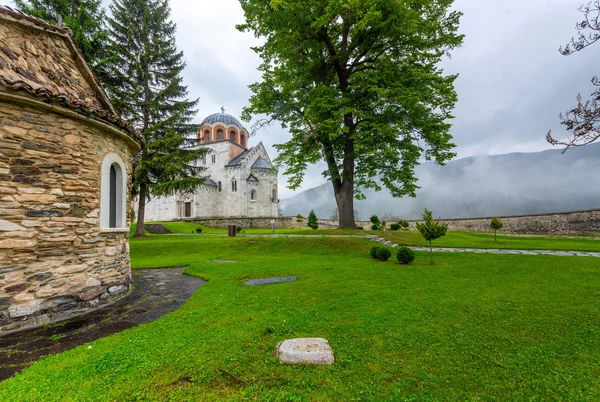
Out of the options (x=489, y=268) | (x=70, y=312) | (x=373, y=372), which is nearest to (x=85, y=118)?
(x=70, y=312)

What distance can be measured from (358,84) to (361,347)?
16.2 m

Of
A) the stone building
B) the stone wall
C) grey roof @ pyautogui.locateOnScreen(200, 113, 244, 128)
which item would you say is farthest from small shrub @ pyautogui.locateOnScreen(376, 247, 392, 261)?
grey roof @ pyautogui.locateOnScreen(200, 113, 244, 128)

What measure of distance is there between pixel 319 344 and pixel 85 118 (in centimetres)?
622

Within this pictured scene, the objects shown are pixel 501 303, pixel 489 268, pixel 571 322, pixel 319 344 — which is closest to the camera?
pixel 319 344

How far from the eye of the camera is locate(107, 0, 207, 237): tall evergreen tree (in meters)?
19.9

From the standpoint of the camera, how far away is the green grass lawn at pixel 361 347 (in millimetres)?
2691

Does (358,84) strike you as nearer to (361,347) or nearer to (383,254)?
(383,254)

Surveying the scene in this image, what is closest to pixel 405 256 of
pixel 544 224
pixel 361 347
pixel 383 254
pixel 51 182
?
pixel 383 254

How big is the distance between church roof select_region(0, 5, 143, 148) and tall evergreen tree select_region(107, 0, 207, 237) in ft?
45.3

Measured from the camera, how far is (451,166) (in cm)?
14238

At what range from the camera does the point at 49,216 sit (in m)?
5.00

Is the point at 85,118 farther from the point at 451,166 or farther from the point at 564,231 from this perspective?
the point at 451,166

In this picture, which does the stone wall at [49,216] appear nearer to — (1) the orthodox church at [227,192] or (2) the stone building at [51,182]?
(2) the stone building at [51,182]

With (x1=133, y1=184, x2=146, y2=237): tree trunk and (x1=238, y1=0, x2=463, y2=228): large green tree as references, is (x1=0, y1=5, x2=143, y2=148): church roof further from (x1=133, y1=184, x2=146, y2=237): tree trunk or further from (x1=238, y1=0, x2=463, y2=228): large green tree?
(x1=133, y1=184, x2=146, y2=237): tree trunk
